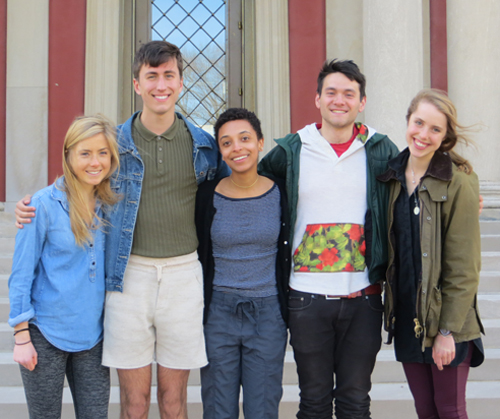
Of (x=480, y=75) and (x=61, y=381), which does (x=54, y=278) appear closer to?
(x=61, y=381)

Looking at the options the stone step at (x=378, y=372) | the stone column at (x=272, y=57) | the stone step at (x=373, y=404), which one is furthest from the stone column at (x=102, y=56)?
the stone step at (x=373, y=404)

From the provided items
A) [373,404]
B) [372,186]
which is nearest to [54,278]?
[372,186]

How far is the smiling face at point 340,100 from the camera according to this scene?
2.47 meters

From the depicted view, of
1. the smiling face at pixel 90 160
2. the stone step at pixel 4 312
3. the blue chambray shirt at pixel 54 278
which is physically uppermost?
the smiling face at pixel 90 160

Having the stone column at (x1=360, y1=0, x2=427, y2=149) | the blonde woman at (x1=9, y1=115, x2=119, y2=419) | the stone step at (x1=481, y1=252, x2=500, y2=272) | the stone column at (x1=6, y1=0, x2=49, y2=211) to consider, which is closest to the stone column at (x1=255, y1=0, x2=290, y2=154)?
the stone column at (x1=360, y1=0, x2=427, y2=149)

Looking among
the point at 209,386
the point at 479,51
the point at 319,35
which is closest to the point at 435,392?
the point at 209,386

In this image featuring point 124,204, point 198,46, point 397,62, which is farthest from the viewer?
point 198,46

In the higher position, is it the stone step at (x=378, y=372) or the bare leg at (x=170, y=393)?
the bare leg at (x=170, y=393)

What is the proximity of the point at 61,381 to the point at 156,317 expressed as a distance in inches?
19.4

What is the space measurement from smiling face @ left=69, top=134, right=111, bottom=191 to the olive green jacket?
4.86ft

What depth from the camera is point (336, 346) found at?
8.05ft

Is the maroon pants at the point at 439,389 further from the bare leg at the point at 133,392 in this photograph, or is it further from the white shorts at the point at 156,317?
the bare leg at the point at 133,392

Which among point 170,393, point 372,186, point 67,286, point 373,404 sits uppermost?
point 372,186

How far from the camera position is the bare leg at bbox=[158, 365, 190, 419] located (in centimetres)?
238
